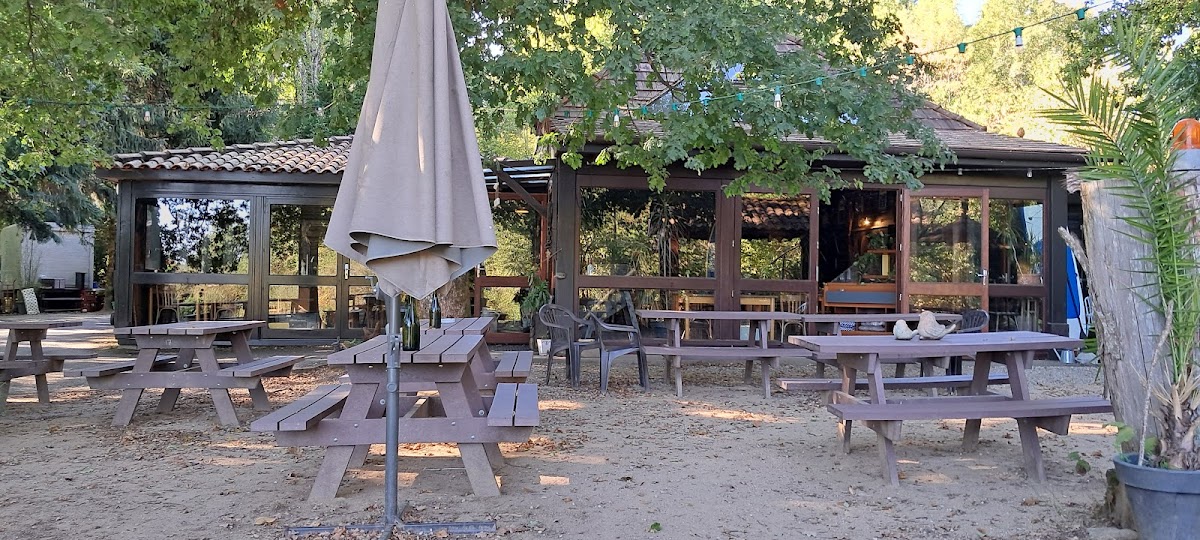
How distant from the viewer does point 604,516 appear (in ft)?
10.7

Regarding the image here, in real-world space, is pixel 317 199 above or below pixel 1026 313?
above

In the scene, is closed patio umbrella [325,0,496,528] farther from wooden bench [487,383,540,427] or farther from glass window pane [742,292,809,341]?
glass window pane [742,292,809,341]

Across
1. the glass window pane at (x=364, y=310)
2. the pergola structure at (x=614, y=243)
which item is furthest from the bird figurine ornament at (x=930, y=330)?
the glass window pane at (x=364, y=310)

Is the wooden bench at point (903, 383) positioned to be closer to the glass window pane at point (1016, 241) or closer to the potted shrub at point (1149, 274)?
the potted shrub at point (1149, 274)

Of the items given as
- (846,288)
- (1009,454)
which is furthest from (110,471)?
(846,288)

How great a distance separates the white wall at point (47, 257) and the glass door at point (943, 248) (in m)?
22.4

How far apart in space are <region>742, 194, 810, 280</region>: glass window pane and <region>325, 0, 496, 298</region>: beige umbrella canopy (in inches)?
273

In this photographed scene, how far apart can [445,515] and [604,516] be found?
A: 0.68 metres

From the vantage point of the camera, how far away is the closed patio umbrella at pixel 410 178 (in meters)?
2.74

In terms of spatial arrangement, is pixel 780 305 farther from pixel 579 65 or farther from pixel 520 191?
pixel 579 65

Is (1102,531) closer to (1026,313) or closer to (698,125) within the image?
(698,125)

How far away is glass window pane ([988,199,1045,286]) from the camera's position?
381 inches

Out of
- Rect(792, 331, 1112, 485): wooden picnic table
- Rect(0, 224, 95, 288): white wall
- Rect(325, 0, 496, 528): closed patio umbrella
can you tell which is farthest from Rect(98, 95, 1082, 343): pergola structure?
Rect(0, 224, 95, 288): white wall

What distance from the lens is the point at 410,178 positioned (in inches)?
109
